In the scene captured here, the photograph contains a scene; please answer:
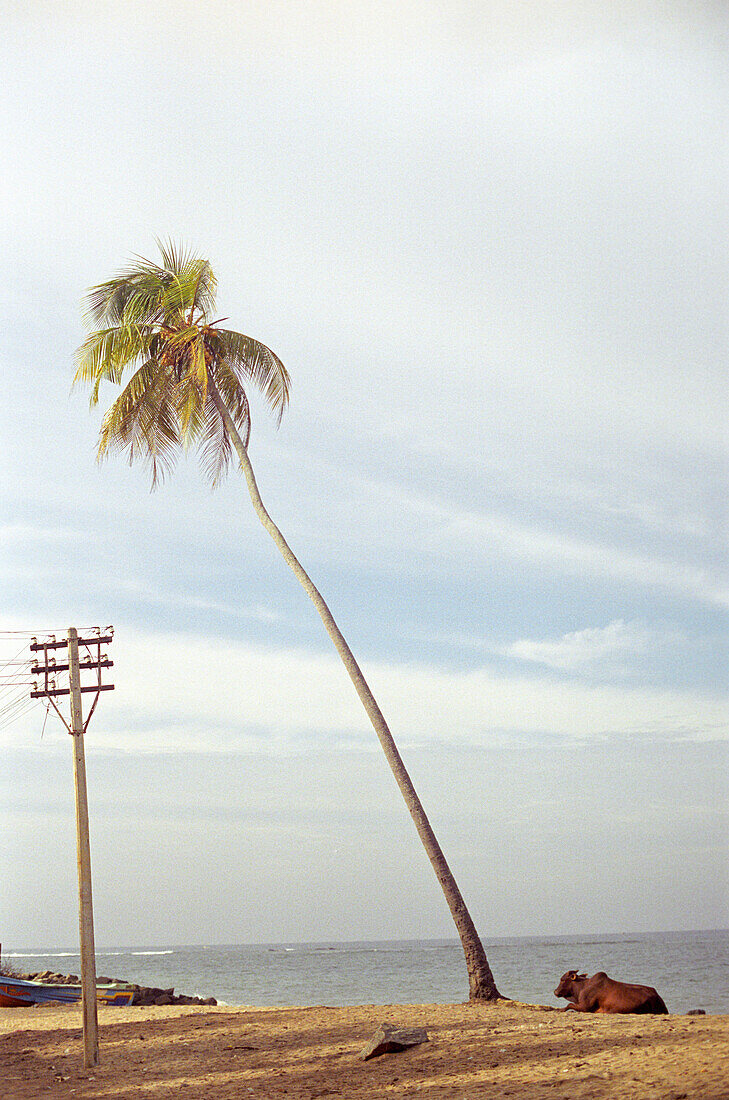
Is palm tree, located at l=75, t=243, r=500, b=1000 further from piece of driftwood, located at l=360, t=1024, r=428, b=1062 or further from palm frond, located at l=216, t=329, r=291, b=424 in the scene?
piece of driftwood, located at l=360, t=1024, r=428, b=1062

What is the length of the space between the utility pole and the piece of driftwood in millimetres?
3273

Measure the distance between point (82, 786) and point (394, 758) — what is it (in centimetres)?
532

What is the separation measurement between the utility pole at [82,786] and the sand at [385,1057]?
0.60 m

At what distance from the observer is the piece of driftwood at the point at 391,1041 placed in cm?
966

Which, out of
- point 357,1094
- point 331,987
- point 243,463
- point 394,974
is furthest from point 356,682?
point 394,974

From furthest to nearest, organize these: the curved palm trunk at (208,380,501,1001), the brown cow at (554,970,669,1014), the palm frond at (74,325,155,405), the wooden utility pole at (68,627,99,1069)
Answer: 1. the palm frond at (74,325,155,405)
2. the curved palm trunk at (208,380,501,1001)
3. the brown cow at (554,970,669,1014)
4. the wooden utility pole at (68,627,99,1069)

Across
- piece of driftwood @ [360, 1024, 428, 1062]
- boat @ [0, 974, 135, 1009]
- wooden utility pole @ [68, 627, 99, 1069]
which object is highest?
wooden utility pole @ [68, 627, 99, 1069]

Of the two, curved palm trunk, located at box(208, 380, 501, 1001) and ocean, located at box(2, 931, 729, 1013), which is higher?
curved palm trunk, located at box(208, 380, 501, 1001)

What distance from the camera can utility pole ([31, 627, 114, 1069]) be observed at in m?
10.9

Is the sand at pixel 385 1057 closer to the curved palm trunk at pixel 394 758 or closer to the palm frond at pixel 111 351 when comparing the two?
the curved palm trunk at pixel 394 758

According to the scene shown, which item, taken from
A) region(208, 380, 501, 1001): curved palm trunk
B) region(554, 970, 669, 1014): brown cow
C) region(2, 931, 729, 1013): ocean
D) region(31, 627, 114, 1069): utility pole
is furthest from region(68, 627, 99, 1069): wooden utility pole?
region(2, 931, 729, 1013): ocean

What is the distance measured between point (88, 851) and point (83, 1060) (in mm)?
2423

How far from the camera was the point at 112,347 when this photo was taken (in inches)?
653

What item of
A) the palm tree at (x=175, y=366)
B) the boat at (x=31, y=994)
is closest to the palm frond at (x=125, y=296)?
the palm tree at (x=175, y=366)
